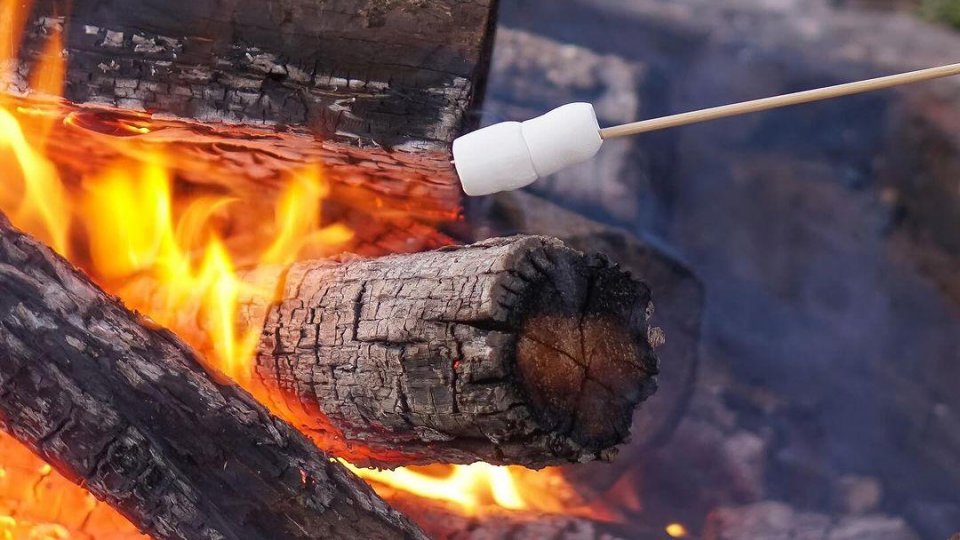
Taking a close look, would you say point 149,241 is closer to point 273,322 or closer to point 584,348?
point 273,322

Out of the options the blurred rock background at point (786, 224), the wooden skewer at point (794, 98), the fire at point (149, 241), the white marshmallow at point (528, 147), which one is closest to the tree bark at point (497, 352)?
the white marshmallow at point (528, 147)

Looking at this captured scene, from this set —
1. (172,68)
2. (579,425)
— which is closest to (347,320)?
(579,425)

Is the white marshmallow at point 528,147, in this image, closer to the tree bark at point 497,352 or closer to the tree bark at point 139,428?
the tree bark at point 497,352

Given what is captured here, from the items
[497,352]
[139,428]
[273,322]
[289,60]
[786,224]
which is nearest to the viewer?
[497,352]

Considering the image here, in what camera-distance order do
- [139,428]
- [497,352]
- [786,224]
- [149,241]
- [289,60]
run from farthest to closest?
[786,224]
[149,241]
[289,60]
[139,428]
[497,352]

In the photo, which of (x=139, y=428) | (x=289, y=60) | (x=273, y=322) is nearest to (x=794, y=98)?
(x=289, y=60)

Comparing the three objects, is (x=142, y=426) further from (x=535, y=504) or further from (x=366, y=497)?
(x=535, y=504)

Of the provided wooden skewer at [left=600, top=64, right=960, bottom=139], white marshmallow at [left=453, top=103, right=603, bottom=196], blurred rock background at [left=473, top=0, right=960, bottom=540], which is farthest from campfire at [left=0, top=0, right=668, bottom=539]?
blurred rock background at [left=473, top=0, right=960, bottom=540]
